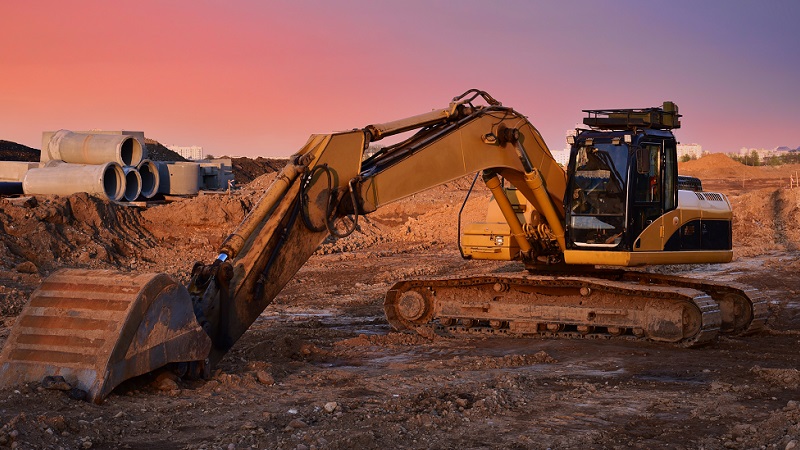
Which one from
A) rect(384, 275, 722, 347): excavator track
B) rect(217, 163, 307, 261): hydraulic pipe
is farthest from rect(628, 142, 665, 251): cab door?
rect(217, 163, 307, 261): hydraulic pipe

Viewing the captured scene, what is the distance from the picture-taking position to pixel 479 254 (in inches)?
444

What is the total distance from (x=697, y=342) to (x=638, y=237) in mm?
1318

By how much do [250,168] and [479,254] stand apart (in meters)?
51.7

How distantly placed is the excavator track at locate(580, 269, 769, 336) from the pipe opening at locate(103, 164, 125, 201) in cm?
1584

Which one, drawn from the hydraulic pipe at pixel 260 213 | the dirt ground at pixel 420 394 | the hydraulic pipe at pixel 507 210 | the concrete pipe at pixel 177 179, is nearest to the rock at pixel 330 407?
the dirt ground at pixel 420 394

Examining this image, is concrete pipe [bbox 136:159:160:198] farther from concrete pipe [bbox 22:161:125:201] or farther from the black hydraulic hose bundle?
the black hydraulic hose bundle

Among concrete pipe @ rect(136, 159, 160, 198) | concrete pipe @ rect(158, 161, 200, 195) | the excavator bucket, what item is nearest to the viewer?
the excavator bucket

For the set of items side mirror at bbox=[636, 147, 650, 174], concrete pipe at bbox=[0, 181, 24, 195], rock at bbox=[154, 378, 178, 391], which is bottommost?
rock at bbox=[154, 378, 178, 391]

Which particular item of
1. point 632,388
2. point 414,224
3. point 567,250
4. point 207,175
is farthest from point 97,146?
point 632,388

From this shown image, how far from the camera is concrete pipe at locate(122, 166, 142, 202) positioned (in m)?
24.2

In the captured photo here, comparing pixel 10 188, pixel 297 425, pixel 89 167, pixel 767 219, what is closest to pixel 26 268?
pixel 89 167

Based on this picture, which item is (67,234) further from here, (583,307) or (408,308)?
(583,307)

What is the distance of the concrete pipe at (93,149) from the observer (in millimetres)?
24391

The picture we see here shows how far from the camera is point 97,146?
24.7 meters
